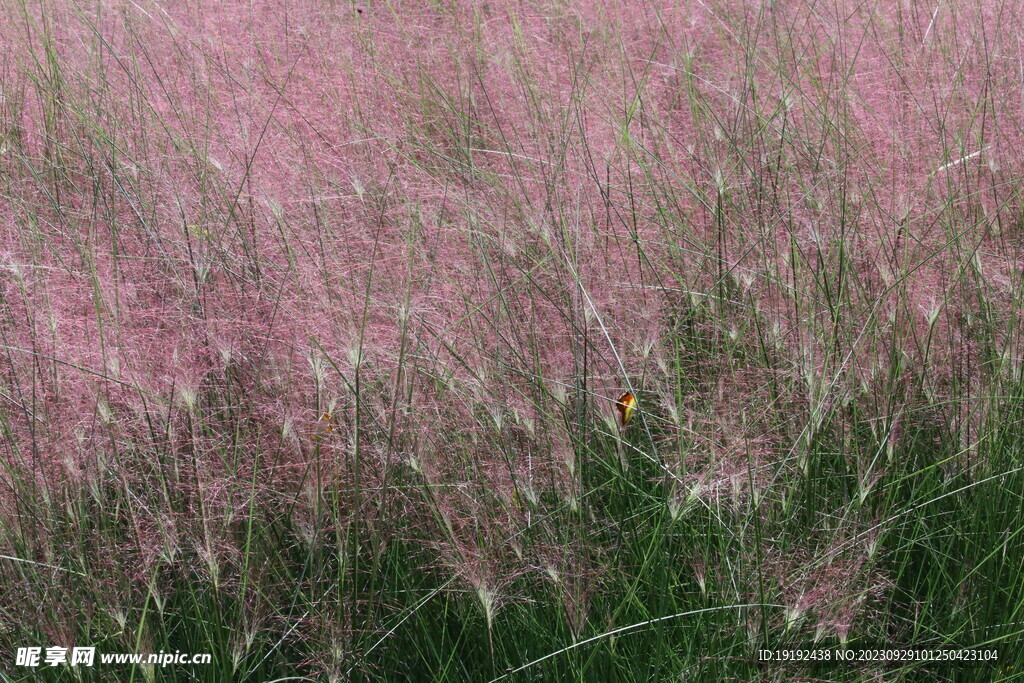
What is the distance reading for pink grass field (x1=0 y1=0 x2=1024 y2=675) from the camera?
1.29m

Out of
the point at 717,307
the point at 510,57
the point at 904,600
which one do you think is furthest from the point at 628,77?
the point at 904,600

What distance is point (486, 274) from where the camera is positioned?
67.3 inches

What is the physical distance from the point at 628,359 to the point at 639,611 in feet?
1.52

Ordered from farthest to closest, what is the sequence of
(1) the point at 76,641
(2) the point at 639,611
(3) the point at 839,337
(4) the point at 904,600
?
(3) the point at 839,337
(4) the point at 904,600
(2) the point at 639,611
(1) the point at 76,641

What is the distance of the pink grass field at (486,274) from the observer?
4.25 ft

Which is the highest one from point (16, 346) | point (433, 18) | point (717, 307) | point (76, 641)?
point (433, 18)

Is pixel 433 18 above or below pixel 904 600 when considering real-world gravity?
above

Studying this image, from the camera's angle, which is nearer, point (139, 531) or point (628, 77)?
point (139, 531)

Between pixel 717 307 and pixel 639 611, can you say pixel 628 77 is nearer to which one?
pixel 717 307

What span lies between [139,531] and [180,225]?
782mm

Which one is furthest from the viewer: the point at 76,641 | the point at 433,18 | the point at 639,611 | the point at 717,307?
the point at 433,18

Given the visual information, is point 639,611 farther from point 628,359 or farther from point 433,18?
point 433,18

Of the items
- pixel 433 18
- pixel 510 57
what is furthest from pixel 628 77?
pixel 433 18

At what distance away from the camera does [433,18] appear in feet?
9.16
